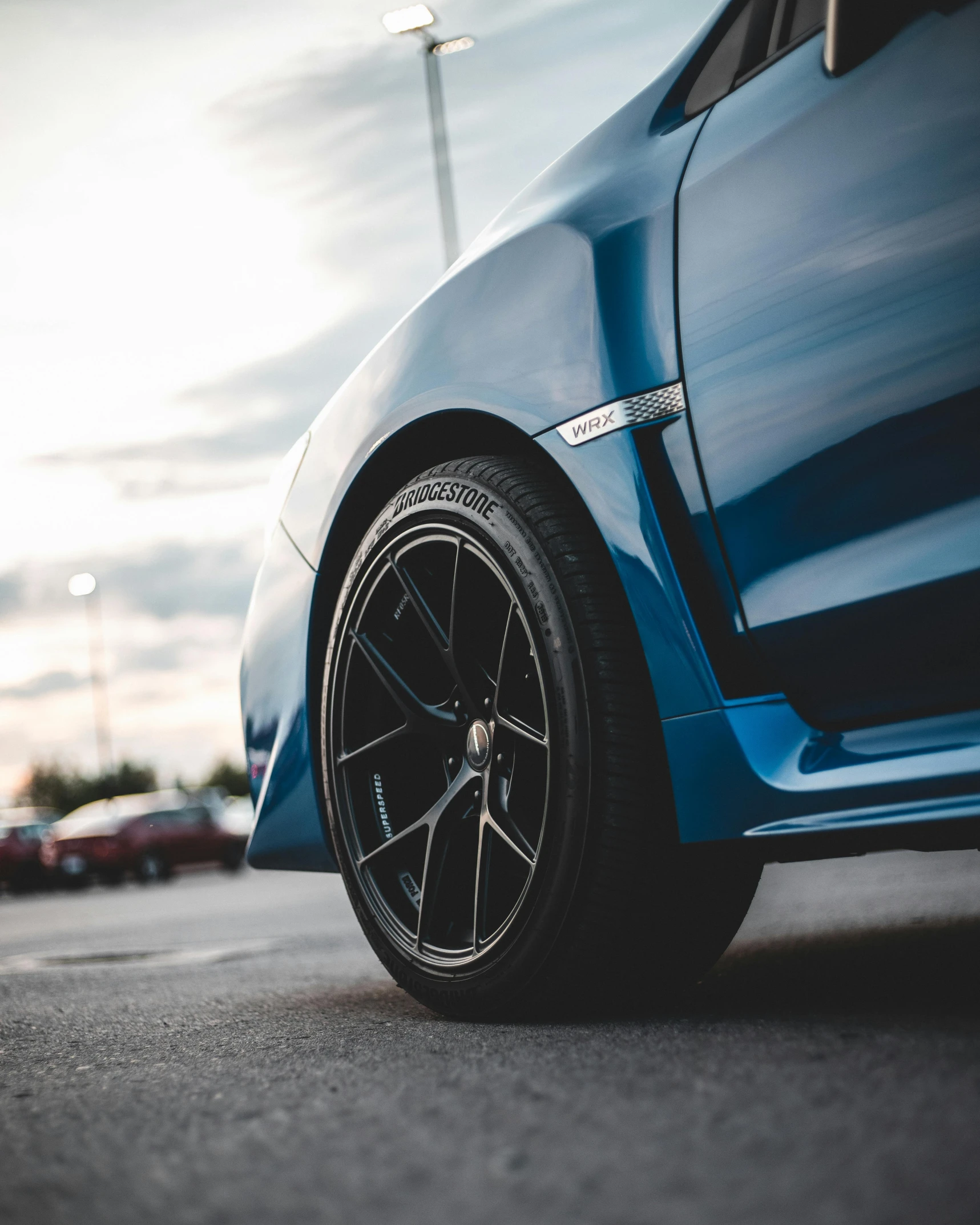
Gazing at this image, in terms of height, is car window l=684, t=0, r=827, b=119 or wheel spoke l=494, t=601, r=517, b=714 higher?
car window l=684, t=0, r=827, b=119

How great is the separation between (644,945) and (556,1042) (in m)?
0.29

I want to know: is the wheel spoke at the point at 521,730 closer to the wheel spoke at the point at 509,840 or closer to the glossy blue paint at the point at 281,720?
the wheel spoke at the point at 509,840

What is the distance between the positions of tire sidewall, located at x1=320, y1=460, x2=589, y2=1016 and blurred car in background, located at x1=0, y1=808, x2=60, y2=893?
19367 millimetres

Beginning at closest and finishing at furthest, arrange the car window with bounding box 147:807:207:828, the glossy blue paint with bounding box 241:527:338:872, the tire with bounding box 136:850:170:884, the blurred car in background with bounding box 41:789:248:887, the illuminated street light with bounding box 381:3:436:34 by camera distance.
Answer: the glossy blue paint with bounding box 241:527:338:872 → the illuminated street light with bounding box 381:3:436:34 → the blurred car in background with bounding box 41:789:248:887 → the tire with bounding box 136:850:170:884 → the car window with bounding box 147:807:207:828

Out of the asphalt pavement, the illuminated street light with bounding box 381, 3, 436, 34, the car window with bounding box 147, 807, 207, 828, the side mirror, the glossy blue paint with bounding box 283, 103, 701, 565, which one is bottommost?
the car window with bounding box 147, 807, 207, 828

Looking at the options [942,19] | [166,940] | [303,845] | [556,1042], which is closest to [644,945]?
[556,1042]

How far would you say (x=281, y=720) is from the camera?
2.68m

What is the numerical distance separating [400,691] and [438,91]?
12.6 metres

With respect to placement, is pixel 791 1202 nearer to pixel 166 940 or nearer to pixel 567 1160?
pixel 567 1160

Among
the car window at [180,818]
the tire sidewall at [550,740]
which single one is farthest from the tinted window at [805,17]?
the car window at [180,818]

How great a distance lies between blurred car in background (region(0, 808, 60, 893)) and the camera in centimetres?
1973

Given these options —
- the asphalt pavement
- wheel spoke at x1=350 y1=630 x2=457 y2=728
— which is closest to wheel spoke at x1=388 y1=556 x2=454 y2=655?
wheel spoke at x1=350 y1=630 x2=457 y2=728

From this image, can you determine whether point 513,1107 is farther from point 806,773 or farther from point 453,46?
point 453,46

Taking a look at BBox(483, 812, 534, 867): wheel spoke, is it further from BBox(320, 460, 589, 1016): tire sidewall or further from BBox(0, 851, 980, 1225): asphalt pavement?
BBox(0, 851, 980, 1225): asphalt pavement
